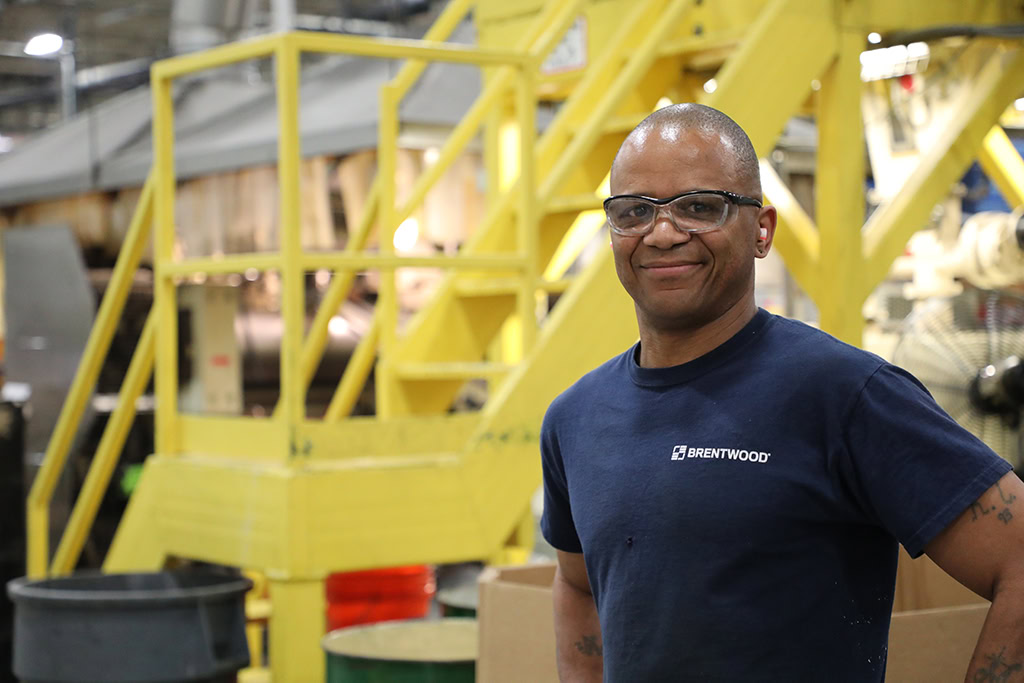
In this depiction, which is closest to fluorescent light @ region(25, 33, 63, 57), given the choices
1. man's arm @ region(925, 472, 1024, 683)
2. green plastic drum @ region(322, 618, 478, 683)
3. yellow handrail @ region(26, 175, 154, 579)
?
yellow handrail @ region(26, 175, 154, 579)

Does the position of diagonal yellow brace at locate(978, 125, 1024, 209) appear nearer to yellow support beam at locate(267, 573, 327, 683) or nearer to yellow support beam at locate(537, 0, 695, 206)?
yellow support beam at locate(537, 0, 695, 206)

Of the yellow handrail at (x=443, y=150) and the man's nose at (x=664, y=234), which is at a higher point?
the yellow handrail at (x=443, y=150)

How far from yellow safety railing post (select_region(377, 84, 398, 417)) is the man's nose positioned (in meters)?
3.97

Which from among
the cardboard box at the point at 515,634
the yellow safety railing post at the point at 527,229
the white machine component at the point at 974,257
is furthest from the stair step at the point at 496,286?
the white machine component at the point at 974,257

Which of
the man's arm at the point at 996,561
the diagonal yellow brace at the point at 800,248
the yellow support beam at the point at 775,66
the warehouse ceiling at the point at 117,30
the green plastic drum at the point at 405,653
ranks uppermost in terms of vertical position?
the warehouse ceiling at the point at 117,30

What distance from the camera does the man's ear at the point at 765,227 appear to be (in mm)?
2041

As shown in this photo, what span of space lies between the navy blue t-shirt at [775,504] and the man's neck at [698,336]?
0.09 feet

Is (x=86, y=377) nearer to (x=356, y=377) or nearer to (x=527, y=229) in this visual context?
(x=356, y=377)

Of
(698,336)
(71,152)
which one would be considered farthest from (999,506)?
(71,152)

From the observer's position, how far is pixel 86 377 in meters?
5.96

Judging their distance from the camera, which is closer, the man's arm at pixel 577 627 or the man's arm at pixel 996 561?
the man's arm at pixel 996 561

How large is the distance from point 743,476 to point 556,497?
21.1 inches

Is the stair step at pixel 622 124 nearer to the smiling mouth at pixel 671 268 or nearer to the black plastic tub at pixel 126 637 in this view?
the black plastic tub at pixel 126 637

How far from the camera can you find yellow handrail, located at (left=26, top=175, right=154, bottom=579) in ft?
19.1
